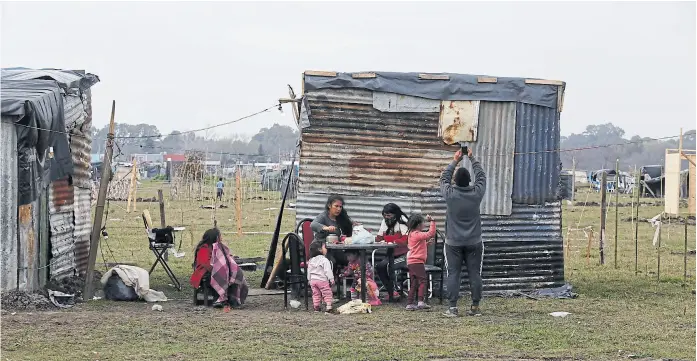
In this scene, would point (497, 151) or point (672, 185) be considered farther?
point (672, 185)

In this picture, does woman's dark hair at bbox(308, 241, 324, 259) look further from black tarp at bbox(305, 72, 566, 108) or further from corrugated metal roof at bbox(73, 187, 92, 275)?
corrugated metal roof at bbox(73, 187, 92, 275)

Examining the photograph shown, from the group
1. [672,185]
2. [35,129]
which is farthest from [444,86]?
[672,185]

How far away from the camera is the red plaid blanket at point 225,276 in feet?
41.2

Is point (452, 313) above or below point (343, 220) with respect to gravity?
below

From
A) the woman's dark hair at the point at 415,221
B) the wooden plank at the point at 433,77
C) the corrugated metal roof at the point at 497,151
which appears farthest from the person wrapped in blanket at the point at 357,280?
the wooden plank at the point at 433,77

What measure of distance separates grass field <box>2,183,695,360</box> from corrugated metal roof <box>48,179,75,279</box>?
4.15 ft

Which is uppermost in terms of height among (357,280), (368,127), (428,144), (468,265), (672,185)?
(368,127)

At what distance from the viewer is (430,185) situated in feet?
45.0

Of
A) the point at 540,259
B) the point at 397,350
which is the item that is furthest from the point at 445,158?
the point at 397,350

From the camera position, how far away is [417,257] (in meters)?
12.5

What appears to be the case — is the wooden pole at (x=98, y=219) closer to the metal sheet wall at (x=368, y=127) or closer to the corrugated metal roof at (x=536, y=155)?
the metal sheet wall at (x=368, y=127)

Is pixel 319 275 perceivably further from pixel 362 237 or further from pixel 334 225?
pixel 334 225

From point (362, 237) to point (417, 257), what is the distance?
72cm

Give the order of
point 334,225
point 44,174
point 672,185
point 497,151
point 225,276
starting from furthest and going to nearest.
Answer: point 672,185, point 497,151, point 334,225, point 44,174, point 225,276
